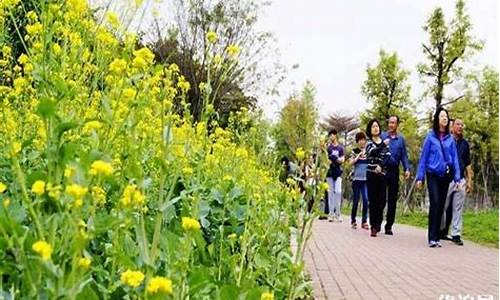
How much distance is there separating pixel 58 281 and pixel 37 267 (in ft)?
0.94

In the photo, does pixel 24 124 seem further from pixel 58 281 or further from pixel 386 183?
pixel 386 183

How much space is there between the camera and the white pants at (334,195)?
1127 centimetres

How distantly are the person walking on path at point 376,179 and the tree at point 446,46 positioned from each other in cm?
1674

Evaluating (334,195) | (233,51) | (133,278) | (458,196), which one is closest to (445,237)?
(458,196)

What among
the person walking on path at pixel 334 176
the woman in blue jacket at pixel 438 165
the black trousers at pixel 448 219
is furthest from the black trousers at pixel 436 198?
the person walking on path at pixel 334 176

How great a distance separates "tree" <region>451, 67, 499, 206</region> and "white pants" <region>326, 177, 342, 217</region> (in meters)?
19.1

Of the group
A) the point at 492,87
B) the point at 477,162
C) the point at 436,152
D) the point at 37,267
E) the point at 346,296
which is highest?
the point at 492,87

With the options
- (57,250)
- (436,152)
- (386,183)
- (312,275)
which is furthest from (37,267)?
(386,183)

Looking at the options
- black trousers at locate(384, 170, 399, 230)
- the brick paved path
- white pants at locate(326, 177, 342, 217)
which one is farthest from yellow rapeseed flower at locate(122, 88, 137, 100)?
white pants at locate(326, 177, 342, 217)

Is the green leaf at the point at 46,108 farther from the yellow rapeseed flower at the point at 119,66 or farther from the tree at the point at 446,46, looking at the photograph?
the tree at the point at 446,46

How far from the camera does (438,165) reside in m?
Result: 7.74

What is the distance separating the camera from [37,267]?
1416 millimetres

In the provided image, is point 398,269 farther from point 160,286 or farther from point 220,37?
point 220,37

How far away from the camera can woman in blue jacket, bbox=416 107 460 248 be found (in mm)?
7734
